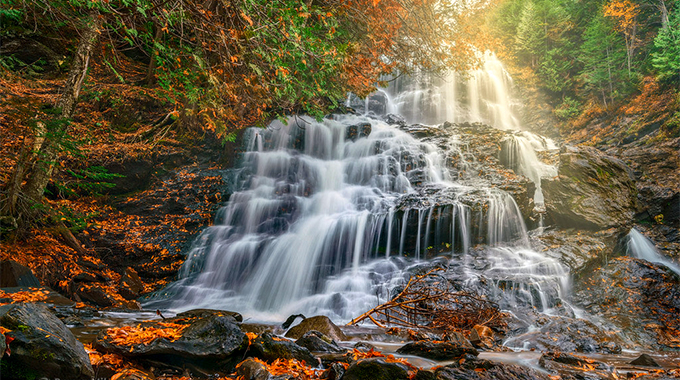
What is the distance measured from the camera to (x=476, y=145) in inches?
491

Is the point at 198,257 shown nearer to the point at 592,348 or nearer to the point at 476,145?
the point at 592,348

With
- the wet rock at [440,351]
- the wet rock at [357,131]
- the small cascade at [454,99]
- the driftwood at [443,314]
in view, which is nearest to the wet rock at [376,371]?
the wet rock at [440,351]

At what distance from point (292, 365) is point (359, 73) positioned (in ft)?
23.5

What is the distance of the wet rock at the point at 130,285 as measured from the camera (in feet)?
22.6

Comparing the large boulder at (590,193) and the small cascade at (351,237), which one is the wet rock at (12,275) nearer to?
the small cascade at (351,237)

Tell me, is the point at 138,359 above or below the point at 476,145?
below

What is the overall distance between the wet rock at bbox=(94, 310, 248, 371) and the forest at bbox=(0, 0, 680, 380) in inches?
0.7

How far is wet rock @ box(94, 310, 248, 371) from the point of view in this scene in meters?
2.37

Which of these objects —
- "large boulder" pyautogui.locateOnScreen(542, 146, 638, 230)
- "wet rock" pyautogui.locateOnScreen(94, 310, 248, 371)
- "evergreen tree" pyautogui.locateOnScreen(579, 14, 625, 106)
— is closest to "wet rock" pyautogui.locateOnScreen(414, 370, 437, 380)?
"wet rock" pyautogui.locateOnScreen(94, 310, 248, 371)

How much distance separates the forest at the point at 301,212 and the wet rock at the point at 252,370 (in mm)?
31

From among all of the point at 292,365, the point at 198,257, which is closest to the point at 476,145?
the point at 198,257

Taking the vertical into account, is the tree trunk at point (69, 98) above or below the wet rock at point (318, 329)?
above

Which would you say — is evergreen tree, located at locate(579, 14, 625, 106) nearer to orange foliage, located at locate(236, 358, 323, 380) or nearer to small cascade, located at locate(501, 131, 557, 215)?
small cascade, located at locate(501, 131, 557, 215)

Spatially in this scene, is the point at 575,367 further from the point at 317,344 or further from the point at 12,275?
the point at 12,275
